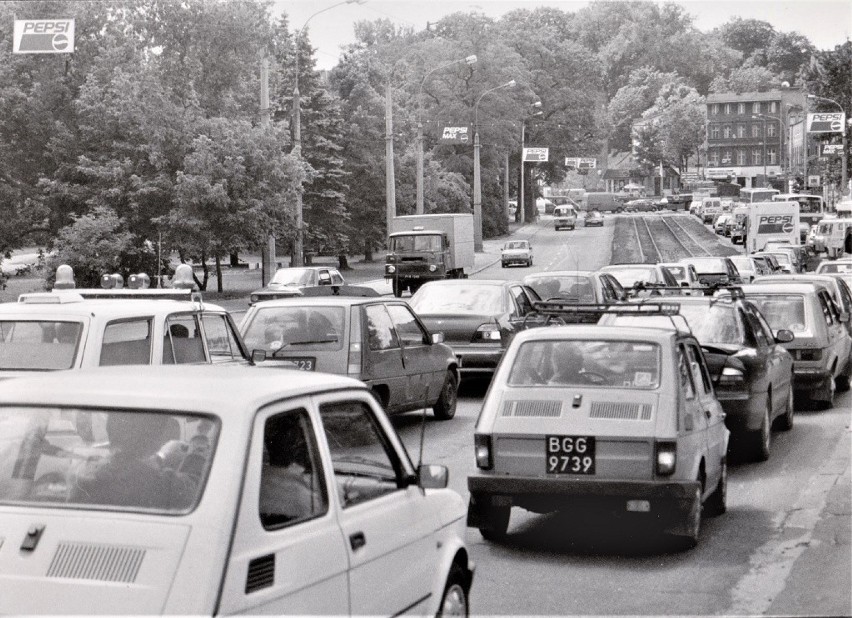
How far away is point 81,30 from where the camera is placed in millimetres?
51156

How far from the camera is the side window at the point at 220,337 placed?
11.7 metres

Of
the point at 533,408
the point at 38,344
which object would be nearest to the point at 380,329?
the point at 38,344

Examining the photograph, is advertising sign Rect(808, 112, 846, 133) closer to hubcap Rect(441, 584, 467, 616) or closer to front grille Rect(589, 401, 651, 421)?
front grille Rect(589, 401, 651, 421)

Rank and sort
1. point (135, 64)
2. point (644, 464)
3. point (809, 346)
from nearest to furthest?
point (644, 464) → point (809, 346) → point (135, 64)

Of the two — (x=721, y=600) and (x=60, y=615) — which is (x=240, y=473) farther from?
(x=721, y=600)

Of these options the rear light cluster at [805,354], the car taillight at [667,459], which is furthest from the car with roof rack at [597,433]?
the rear light cluster at [805,354]

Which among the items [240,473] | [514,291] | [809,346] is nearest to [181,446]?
[240,473]

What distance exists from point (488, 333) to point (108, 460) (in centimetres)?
1385

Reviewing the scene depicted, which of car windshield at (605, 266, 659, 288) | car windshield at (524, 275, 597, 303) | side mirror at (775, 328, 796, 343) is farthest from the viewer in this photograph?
car windshield at (605, 266, 659, 288)

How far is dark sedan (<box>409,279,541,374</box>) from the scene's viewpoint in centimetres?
1822

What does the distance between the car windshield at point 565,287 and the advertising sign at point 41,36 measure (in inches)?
680

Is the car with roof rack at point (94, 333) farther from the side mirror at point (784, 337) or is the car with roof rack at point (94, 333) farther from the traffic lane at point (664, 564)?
the side mirror at point (784, 337)

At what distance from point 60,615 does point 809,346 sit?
1426cm

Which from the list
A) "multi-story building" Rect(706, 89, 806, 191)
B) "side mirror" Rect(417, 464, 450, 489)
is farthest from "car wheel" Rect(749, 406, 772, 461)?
"multi-story building" Rect(706, 89, 806, 191)
